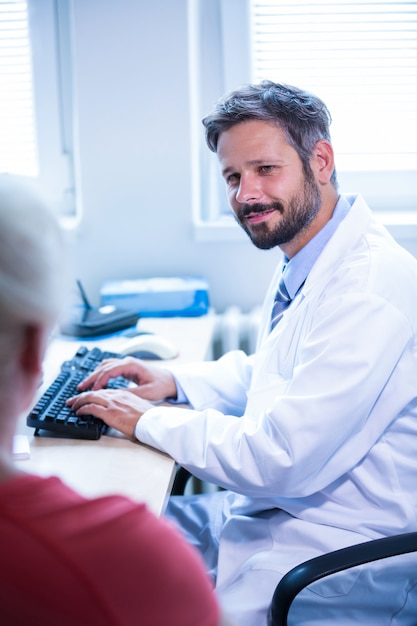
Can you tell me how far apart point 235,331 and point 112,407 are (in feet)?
2.95

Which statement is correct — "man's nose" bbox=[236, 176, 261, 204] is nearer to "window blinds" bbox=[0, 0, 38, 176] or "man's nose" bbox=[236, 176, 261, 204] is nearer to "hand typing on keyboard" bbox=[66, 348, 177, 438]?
"hand typing on keyboard" bbox=[66, 348, 177, 438]

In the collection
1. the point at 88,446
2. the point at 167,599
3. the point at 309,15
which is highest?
the point at 309,15

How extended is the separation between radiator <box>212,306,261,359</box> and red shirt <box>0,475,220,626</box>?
1.64m

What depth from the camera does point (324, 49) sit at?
249 centimetres

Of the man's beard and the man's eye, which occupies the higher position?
the man's eye

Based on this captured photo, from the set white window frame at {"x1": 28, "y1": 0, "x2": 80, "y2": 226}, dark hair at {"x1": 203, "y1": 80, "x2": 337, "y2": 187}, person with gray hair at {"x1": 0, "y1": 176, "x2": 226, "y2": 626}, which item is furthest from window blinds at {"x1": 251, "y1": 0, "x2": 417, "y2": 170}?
person with gray hair at {"x1": 0, "y1": 176, "x2": 226, "y2": 626}

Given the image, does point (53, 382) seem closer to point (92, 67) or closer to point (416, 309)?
point (416, 309)

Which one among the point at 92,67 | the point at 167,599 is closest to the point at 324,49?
the point at 92,67

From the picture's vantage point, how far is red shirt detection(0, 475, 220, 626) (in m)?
0.61

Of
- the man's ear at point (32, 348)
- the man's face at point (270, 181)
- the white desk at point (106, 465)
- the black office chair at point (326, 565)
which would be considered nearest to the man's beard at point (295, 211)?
the man's face at point (270, 181)

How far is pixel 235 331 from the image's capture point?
7.61 feet

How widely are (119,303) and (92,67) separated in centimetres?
74

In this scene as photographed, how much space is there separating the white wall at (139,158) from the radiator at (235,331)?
136 mm

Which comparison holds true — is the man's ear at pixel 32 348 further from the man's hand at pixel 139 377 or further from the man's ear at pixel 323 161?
the man's ear at pixel 323 161
